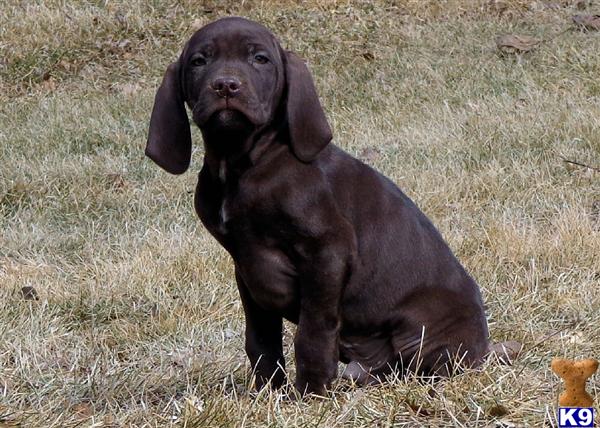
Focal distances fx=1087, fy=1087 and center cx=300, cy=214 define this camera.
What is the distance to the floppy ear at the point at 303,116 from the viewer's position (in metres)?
3.56

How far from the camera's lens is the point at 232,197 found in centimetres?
354

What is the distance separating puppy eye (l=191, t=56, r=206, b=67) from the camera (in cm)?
354

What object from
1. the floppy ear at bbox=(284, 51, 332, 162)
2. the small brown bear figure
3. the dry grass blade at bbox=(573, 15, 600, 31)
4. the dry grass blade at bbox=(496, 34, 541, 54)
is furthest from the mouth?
the dry grass blade at bbox=(573, 15, 600, 31)

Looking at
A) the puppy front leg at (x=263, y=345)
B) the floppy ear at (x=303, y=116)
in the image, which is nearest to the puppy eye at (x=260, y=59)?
the floppy ear at (x=303, y=116)

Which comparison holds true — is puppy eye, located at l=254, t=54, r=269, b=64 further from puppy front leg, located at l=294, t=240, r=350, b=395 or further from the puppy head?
puppy front leg, located at l=294, t=240, r=350, b=395

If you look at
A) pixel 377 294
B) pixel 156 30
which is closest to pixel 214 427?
pixel 377 294

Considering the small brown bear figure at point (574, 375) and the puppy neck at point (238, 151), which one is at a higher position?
the puppy neck at point (238, 151)

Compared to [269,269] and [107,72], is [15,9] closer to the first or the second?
[107,72]

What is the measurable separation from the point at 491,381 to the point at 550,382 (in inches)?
8.7

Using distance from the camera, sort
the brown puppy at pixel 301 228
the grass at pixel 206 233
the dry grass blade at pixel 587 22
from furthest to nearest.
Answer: the dry grass blade at pixel 587 22, the grass at pixel 206 233, the brown puppy at pixel 301 228

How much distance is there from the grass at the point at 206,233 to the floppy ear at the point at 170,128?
2.71ft

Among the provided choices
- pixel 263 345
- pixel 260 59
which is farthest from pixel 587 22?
pixel 260 59

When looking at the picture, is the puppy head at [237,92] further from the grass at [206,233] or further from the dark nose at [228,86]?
the grass at [206,233]

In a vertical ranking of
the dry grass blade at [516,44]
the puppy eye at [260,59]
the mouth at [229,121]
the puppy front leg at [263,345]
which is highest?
the puppy eye at [260,59]
